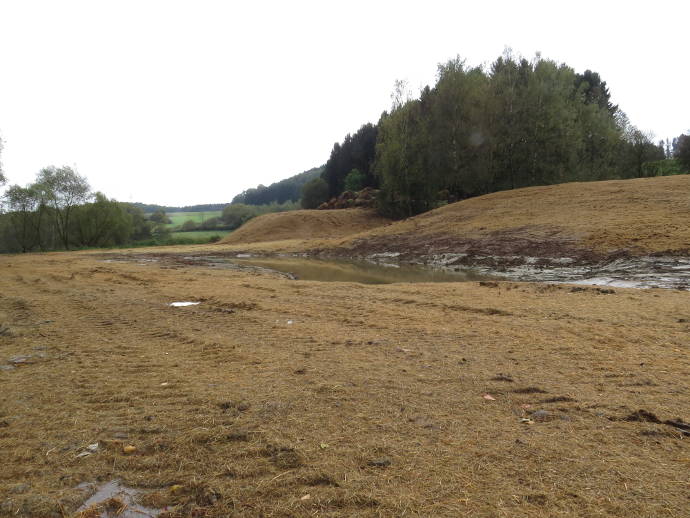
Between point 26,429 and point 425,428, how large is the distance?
9.39 feet

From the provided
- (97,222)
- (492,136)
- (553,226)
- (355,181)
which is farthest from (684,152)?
(97,222)

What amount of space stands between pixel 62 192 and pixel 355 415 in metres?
49.0

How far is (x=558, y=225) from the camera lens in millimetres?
18406

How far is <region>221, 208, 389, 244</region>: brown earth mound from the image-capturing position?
39344 millimetres

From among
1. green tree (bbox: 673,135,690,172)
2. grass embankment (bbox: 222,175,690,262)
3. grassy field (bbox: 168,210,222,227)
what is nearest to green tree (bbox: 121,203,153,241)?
grassy field (bbox: 168,210,222,227)

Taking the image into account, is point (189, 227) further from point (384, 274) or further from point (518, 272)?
point (518, 272)

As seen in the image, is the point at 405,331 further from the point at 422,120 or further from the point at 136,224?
the point at 136,224

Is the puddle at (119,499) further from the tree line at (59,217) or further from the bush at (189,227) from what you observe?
the bush at (189,227)

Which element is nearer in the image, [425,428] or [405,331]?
[425,428]

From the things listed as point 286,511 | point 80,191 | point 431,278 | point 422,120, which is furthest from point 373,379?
point 80,191

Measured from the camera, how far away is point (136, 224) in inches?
2355

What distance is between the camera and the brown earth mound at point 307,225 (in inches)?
1549

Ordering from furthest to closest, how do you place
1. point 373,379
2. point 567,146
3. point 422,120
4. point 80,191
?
point 80,191
point 422,120
point 567,146
point 373,379

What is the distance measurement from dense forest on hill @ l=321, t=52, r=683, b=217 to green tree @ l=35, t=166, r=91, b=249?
1189 inches
